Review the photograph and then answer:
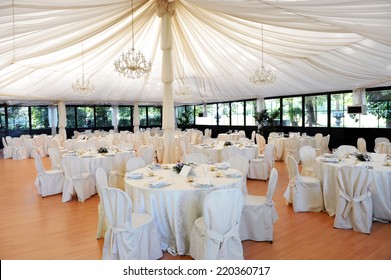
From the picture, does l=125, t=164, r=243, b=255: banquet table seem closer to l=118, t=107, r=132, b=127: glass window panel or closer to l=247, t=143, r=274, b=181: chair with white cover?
l=247, t=143, r=274, b=181: chair with white cover

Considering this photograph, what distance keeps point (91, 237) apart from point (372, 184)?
4.58 meters

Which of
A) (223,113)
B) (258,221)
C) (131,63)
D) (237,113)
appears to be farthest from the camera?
(223,113)

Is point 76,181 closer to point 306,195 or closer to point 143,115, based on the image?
point 306,195

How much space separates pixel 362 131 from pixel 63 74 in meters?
13.0

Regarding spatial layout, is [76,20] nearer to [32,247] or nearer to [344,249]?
[32,247]

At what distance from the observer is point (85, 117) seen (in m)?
19.1

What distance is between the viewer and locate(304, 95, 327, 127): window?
45.7 feet

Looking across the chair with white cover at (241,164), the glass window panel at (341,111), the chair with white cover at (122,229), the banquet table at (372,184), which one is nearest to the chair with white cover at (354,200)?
the banquet table at (372,184)

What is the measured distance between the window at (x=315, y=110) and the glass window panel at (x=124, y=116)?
40.1 ft

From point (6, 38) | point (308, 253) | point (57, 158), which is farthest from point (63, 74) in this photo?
point (308, 253)

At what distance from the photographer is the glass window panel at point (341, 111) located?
12.9 metres

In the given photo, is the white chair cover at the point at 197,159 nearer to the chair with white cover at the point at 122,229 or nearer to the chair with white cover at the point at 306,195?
the chair with white cover at the point at 306,195

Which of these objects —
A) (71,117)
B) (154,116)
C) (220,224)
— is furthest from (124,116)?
(220,224)

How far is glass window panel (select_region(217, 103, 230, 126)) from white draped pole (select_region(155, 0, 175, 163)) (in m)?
12.0
